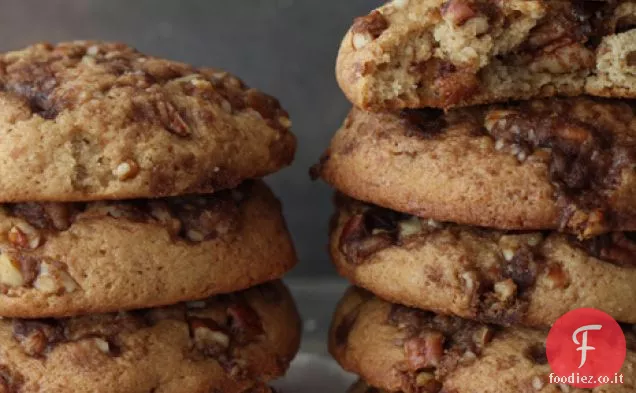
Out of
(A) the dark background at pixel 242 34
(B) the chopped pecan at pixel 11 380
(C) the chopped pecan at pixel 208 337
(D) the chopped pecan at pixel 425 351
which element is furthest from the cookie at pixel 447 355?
(A) the dark background at pixel 242 34

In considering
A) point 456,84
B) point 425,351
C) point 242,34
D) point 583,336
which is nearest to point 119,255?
point 425,351

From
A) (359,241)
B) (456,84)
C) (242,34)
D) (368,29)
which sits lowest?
(359,241)

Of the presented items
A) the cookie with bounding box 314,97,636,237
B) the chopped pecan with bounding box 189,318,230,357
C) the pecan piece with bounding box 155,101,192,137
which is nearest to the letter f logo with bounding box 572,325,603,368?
the cookie with bounding box 314,97,636,237

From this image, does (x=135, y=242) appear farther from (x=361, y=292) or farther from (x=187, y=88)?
(x=361, y=292)

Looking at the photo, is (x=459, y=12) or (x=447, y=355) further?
(x=447, y=355)

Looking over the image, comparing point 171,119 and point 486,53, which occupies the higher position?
point 486,53

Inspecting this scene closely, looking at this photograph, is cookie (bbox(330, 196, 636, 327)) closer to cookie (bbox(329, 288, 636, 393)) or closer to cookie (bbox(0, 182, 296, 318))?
cookie (bbox(329, 288, 636, 393))

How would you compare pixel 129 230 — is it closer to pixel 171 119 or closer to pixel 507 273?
pixel 171 119
